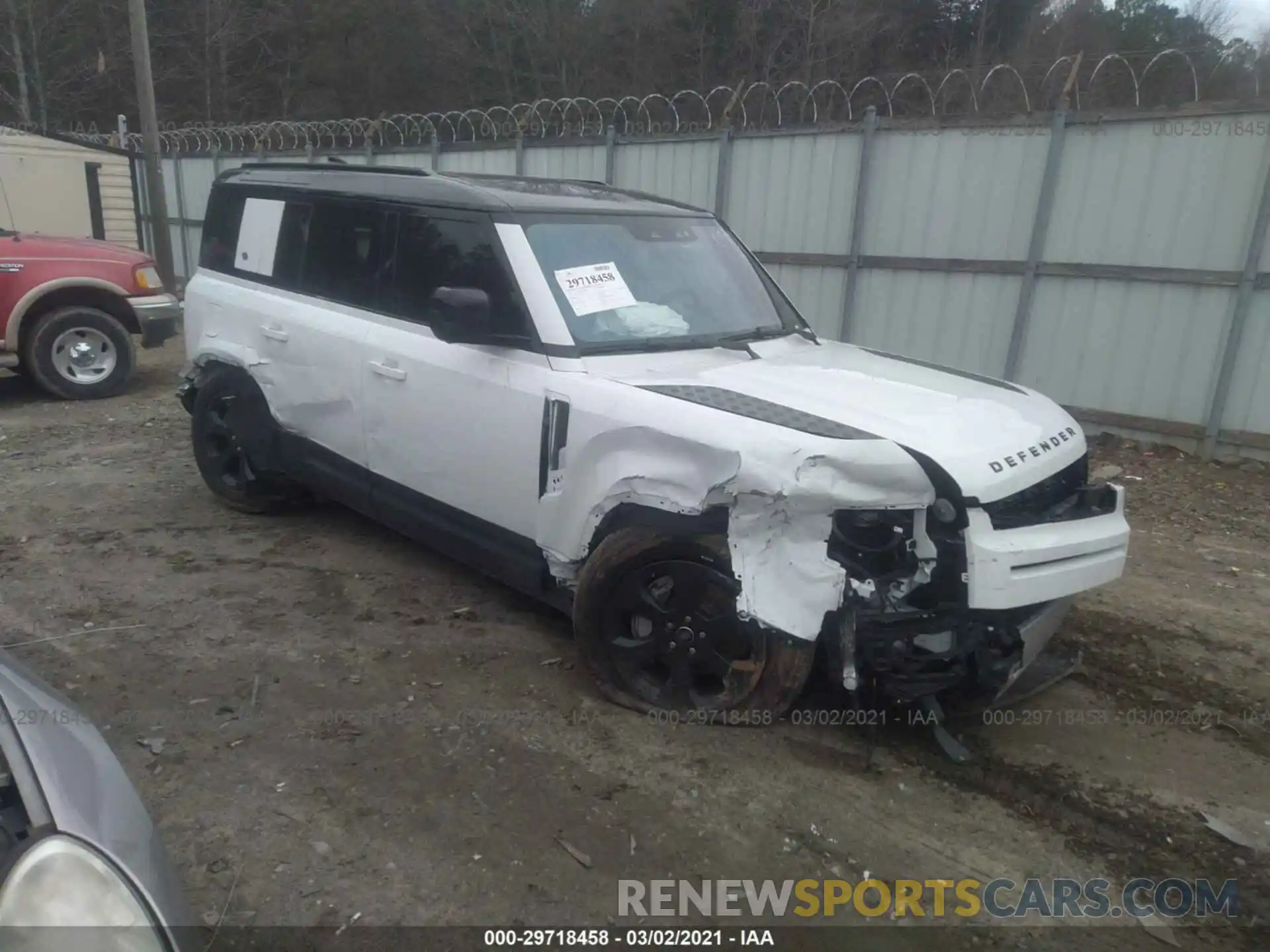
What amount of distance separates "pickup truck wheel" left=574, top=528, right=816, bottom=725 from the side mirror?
1.01 metres

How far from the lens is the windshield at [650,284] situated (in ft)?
12.4

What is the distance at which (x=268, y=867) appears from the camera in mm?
2666

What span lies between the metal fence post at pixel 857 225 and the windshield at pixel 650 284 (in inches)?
163

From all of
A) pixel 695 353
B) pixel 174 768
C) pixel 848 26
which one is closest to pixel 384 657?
pixel 174 768

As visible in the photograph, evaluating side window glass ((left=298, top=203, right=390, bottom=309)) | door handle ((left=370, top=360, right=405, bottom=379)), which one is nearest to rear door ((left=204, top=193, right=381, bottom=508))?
side window glass ((left=298, top=203, right=390, bottom=309))

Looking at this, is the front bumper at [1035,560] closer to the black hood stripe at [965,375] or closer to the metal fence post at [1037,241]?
the black hood stripe at [965,375]

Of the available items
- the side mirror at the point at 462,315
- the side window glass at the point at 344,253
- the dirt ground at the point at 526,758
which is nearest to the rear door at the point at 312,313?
the side window glass at the point at 344,253

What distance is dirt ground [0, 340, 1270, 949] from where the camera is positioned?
2.68 metres

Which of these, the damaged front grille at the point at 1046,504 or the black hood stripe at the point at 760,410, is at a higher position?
the black hood stripe at the point at 760,410

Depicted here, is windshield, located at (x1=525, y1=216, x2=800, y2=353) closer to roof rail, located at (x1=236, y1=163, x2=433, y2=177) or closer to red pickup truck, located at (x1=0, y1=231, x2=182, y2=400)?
roof rail, located at (x1=236, y1=163, x2=433, y2=177)

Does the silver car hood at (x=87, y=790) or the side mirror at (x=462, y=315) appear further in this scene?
the side mirror at (x=462, y=315)

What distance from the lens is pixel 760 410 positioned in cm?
312

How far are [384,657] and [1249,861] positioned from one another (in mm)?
3152

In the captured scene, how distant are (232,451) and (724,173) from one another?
5.66 m
